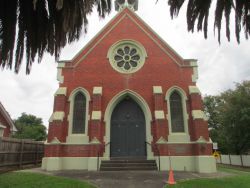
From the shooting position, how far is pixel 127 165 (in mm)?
14820

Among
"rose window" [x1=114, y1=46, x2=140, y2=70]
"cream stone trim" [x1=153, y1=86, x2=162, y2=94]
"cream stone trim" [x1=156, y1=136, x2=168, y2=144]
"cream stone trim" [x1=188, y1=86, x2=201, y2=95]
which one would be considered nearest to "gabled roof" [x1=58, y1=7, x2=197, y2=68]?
"rose window" [x1=114, y1=46, x2=140, y2=70]

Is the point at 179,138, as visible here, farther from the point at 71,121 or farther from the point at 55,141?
the point at 55,141

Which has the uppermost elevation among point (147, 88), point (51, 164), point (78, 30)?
point (147, 88)

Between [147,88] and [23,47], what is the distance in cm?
1554

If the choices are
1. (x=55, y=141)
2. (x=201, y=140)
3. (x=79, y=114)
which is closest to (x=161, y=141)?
(x=201, y=140)

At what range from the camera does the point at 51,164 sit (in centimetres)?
1525

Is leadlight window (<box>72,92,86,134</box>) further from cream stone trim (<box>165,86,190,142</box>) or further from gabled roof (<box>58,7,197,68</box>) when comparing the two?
cream stone trim (<box>165,86,190,142</box>)

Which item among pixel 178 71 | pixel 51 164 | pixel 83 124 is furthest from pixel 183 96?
pixel 51 164

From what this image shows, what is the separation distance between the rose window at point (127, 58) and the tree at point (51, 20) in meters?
16.0

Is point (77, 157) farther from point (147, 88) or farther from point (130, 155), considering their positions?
point (147, 88)

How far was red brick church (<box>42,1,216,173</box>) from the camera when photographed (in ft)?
51.3

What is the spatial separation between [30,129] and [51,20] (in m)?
61.6

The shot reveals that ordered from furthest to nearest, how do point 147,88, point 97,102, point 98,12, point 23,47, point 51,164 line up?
point 147,88, point 97,102, point 51,164, point 98,12, point 23,47

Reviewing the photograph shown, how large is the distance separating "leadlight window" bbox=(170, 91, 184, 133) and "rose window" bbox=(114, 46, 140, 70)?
3.80 m
